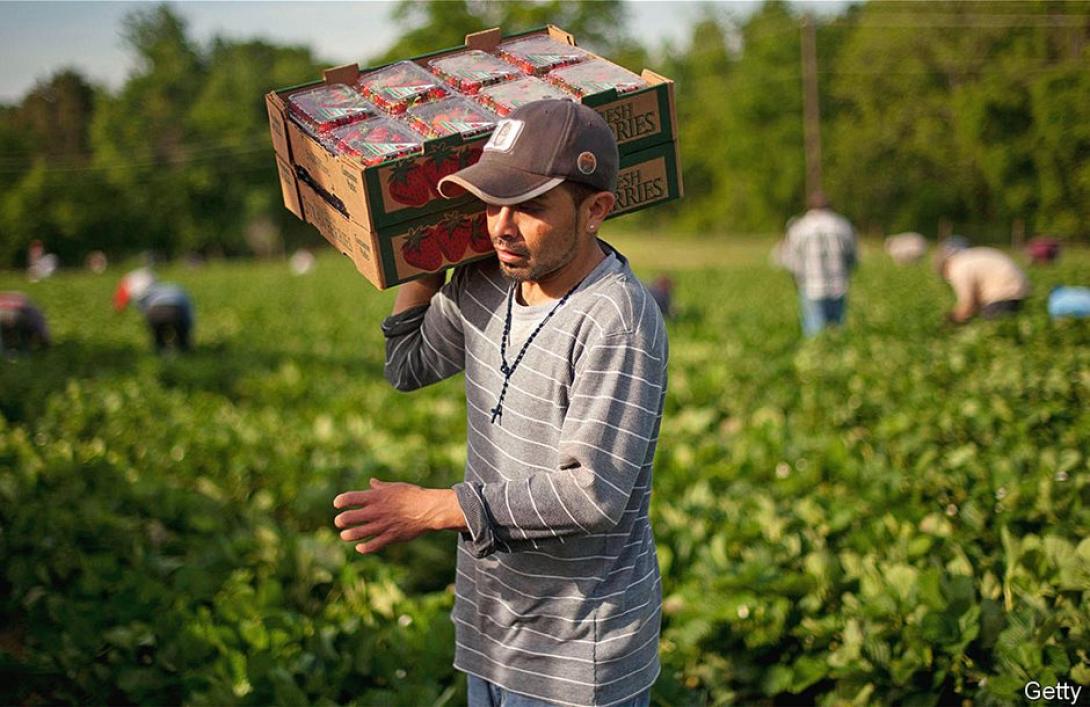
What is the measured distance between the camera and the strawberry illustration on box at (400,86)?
2311mm

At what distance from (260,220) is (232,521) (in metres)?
65.8

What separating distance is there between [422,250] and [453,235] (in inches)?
3.1

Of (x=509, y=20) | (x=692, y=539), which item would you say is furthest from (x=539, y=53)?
(x=509, y=20)

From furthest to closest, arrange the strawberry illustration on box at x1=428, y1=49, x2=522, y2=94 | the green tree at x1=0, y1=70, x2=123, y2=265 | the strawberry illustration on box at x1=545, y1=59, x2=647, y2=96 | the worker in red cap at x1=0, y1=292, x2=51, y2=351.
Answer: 1. the green tree at x1=0, y1=70, x2=123, y2=265
2. the worker in red cap at x1=0, y1=292, x2=51, y2=351
3. the strawberry illustration on box at x1=428, y1=49, x2=522, y2=94
4. the strawberry illustration on box at x1=545, y1=59, x2=647, y2=96

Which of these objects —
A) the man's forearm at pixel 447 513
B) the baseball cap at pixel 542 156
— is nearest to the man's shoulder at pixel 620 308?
the baseball cap at pixel 542 156

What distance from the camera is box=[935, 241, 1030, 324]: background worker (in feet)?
30.7

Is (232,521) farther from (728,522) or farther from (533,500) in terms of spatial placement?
(533,500)

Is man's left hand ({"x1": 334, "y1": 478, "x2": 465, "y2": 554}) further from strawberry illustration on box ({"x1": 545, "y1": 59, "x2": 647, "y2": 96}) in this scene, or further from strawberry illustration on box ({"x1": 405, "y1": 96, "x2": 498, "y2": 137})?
strawberry illustration on box ({"x1": 545, "y1": 59, "x2": 647, "y2": 96})

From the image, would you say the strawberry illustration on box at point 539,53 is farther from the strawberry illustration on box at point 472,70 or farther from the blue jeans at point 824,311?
the blue jeans at point 824,311

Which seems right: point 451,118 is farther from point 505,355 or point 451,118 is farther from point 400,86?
point 505,355

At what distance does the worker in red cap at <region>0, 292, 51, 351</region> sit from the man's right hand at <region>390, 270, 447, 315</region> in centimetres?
1051

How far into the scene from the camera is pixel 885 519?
4.00 metres

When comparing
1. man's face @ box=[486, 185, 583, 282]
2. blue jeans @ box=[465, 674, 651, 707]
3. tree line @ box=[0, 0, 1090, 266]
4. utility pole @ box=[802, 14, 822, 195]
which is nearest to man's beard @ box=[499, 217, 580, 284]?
man's face @ box=[486, 185, 583, 282]

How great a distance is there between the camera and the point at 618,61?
1642 inches
